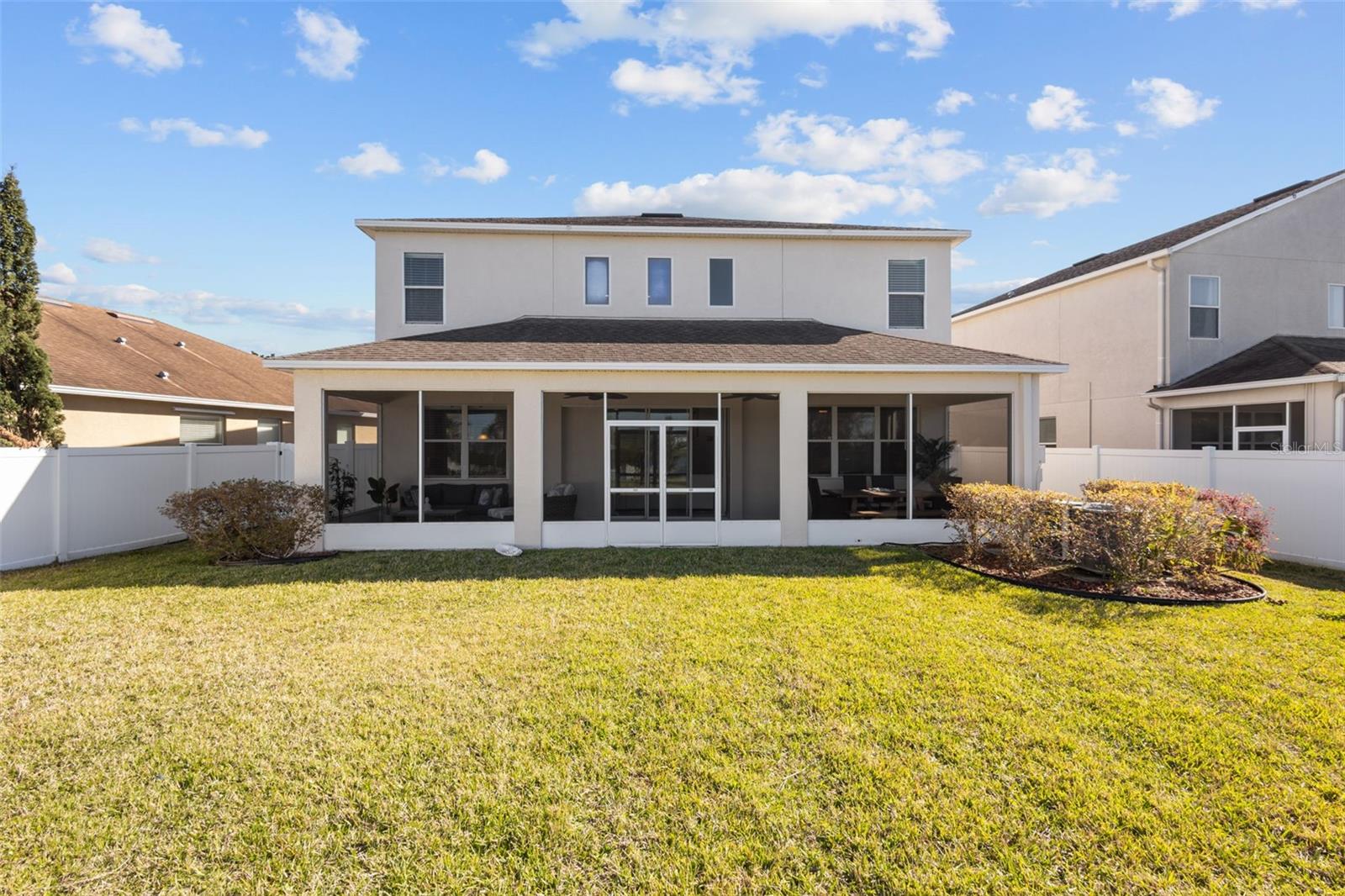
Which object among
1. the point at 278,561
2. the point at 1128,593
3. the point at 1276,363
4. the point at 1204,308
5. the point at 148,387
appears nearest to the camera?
the point at 1128,593

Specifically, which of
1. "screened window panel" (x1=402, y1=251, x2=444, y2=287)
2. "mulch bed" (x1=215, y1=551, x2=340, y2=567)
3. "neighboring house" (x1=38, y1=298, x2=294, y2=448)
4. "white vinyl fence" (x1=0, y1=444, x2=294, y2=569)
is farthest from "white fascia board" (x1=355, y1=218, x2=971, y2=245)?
"neighboring house" (x1=38, y1=298, x2=294, y2=448)

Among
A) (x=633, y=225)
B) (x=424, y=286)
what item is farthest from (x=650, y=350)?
(x=424, y=286)

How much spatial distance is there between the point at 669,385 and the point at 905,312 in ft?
22.9

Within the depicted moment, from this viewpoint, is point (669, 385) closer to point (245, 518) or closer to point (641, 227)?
point (641, 227)

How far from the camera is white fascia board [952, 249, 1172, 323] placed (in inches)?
616

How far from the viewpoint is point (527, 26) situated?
12203mm

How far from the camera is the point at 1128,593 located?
770cm

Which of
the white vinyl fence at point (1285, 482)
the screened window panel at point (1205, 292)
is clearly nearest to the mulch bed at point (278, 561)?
the white vinyl fence at point (1285, 482)

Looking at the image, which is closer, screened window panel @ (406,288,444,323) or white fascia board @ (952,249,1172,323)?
screened window panel @ (406,288,444,323)

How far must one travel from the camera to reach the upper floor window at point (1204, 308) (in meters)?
15.6

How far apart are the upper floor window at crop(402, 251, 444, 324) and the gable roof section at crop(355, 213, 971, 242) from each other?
0.64 m

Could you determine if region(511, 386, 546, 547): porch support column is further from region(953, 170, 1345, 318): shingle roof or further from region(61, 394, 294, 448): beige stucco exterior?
region(953, 170, 1345, 318): shingle roof

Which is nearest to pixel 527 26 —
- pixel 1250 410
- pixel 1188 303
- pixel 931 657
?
pixel 931 657

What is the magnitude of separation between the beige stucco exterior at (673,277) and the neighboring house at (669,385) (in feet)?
0.13
